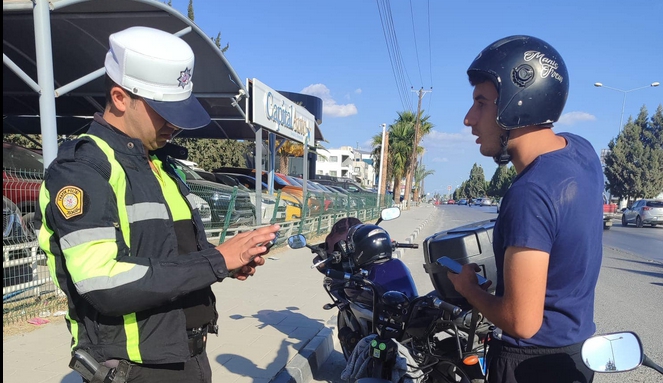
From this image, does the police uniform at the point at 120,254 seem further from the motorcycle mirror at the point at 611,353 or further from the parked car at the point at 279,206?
the parked car at the point at 279,206

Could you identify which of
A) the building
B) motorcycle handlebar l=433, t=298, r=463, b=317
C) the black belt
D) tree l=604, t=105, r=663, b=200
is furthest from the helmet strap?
the building

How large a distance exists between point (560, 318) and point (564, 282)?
132 millimetres

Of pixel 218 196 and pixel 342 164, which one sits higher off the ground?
pixel 342 164

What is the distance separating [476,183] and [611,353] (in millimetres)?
116105

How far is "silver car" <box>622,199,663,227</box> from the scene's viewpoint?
70.4ft

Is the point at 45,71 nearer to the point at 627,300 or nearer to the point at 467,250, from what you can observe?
the point at 467,250

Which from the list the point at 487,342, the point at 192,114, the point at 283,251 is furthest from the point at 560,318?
the point at 283,251

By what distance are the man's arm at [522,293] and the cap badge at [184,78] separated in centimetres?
127

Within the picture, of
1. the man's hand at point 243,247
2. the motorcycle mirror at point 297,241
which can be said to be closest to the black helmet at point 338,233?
the motorcycle mirror at point 297,241

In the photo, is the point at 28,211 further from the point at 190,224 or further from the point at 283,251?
the point at 283,251

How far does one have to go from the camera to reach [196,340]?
1.76m

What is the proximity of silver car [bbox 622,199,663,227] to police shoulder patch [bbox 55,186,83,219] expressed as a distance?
2589 centimetres

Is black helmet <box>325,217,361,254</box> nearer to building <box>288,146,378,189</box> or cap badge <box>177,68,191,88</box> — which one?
cap badge <box>177,68,191,88</box>

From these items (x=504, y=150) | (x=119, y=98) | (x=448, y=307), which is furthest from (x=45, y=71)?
(x=504, y=150)
